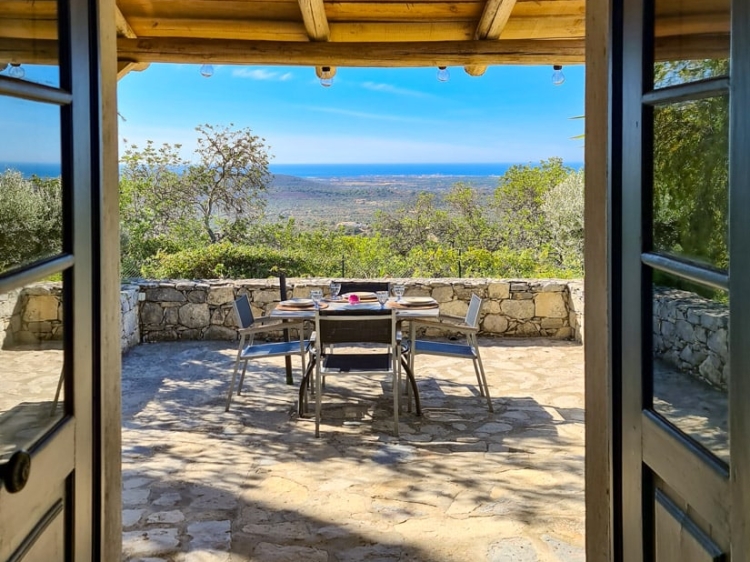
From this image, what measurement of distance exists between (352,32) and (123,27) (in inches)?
56.5

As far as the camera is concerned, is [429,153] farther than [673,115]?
Yes

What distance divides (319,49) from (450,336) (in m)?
3.55

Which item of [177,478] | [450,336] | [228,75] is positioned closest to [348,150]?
[228,75]

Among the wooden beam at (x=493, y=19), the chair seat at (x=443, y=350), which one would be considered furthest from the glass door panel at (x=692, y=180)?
the chair seat at (x=443, y=350)

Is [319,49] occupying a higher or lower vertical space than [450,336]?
higher

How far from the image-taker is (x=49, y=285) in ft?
3.99

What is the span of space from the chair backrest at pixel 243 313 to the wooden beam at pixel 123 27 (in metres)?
1.93

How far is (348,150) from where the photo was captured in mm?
48125

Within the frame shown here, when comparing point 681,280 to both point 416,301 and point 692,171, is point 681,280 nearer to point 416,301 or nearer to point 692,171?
point 692,171

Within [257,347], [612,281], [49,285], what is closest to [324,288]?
[257,347]

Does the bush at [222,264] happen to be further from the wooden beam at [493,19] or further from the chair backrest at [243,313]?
the wooden beam at [493,19]

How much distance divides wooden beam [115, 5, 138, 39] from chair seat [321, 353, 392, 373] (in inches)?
97.1

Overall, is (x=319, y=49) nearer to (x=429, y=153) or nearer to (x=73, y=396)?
(x=73, y=396)

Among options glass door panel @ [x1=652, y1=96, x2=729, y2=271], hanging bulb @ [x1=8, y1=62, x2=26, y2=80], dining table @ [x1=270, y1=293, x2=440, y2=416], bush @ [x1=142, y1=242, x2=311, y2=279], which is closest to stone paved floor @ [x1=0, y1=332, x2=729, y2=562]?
glass door panel @ [x1=652, y1=96, x2=729, y2=271]
